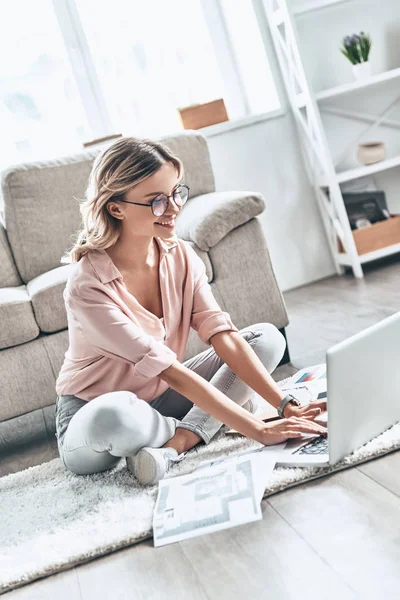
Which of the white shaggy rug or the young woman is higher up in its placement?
the young woman

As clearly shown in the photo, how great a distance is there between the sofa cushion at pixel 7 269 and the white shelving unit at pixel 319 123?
1613 mm

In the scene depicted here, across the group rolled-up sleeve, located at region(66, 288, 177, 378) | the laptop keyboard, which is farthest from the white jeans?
the laptop keyboard

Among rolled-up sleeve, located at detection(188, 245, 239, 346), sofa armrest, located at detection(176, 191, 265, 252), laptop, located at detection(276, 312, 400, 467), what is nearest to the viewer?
laptop, located at detection(276, 312, 400, 467)

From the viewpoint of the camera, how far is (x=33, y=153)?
404cm

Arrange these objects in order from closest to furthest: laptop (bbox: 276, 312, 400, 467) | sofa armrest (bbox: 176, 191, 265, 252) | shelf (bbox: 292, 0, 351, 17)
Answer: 1. laptop (bbox: 276, 312, 400, 467)
2. sofa armrest (bbox: 176, 191, 265, 252)
3. shelf (bbox: 292, 0, 351, 17)

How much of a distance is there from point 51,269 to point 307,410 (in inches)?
63.2

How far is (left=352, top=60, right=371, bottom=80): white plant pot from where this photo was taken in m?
3.89

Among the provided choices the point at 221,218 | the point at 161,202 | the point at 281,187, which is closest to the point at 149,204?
the point at 161,202

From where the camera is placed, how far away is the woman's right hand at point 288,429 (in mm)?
1655

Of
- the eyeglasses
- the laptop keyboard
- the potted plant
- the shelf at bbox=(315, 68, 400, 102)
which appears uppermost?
the potted plant

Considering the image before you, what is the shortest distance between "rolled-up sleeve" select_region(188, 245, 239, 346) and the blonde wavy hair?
0.26m

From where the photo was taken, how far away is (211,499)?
61.4 inches

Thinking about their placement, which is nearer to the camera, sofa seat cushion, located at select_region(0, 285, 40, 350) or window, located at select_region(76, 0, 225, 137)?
sofa seat cushion, located at select_region(0, 285, 40, 350)

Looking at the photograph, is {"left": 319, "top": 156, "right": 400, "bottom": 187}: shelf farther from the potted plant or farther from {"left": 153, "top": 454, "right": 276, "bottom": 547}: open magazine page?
{"left": 153, "top": 454, "right": 276, "bottom": 547}: open magazine page
